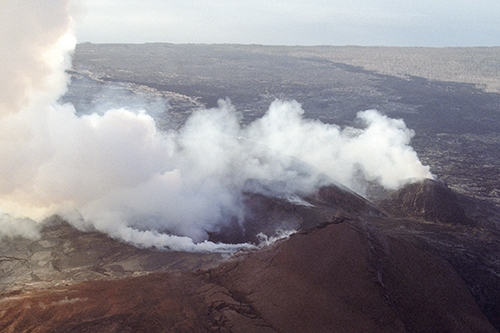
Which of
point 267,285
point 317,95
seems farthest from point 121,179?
point 317,95


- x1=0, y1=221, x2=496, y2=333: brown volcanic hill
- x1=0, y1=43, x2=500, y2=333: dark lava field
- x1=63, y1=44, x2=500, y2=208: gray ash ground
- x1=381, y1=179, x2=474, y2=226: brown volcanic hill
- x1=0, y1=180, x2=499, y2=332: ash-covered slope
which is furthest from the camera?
x1=63, y1=44, x2=500, y2=208: gray ash ground

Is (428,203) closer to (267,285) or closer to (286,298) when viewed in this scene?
(267,285)

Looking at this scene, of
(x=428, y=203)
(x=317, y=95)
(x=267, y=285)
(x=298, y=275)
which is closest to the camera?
(x=267, y=285)

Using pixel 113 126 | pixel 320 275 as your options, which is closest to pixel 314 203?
pixel 320 275

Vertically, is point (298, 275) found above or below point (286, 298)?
above

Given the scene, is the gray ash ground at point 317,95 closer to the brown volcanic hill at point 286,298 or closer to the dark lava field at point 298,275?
the dark lava field at point 298,275

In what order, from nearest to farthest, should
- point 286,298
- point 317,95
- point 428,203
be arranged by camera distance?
1. point 286,298
2. point 428,203
3. point 317,95

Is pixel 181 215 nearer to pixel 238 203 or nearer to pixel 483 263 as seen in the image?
pixel 238 203

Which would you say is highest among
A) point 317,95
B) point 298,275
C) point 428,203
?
point 298,275

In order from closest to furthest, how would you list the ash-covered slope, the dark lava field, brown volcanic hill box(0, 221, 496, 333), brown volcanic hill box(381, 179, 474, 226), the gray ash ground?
brown volcanic hill box(0, 221, 496, 333) < the ash-covered slope < the dark lava field < brown volcanic hill box(381, 179, 474, 226) < the gray ash ground

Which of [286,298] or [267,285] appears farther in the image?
[267,285]

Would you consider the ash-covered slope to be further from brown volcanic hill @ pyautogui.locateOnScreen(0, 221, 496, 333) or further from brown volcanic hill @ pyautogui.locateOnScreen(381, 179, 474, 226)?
brown volcanic hill @ pyautogui.locateOnScreen(381, 179, 474, 226)

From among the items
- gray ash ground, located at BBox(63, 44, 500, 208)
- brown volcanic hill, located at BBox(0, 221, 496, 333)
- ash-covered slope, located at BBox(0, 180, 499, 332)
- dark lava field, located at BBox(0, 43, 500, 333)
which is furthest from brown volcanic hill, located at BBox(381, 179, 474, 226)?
brown volcanic hill, located at BBox(0, 221, 496, 333)
